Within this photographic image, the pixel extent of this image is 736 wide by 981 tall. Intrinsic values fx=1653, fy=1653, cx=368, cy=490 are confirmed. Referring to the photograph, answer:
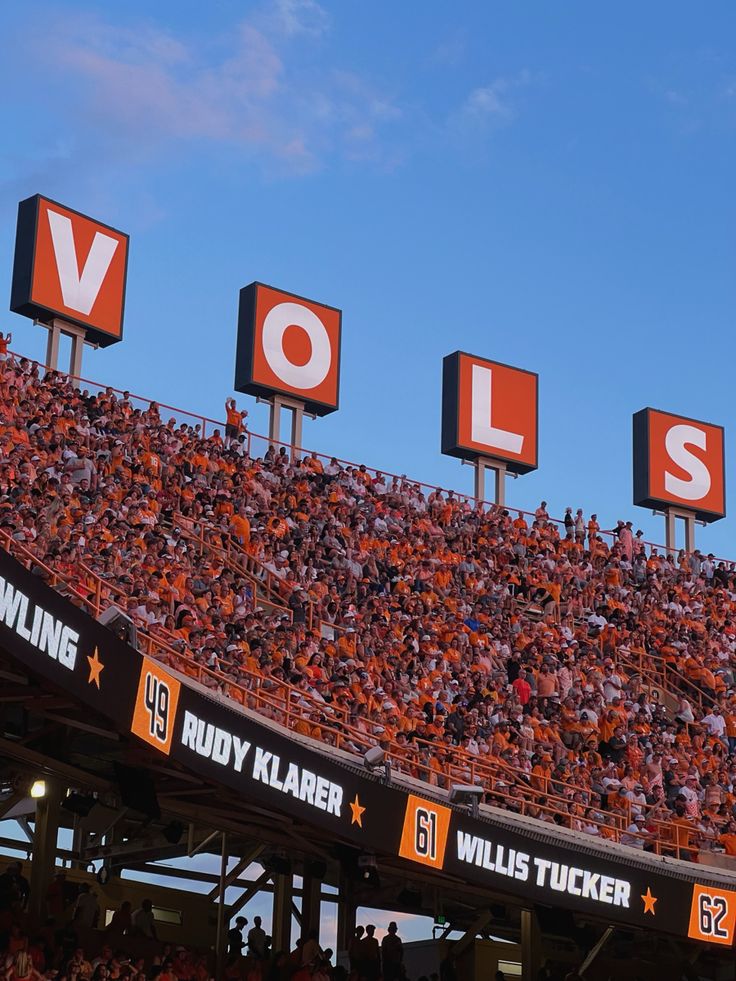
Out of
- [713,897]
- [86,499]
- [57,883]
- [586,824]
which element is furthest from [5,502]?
[713,897]

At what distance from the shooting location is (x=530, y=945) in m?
22.6

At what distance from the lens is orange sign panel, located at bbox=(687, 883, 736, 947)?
73.9 ft

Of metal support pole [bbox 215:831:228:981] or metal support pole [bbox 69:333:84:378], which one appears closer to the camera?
metal support pole [bbox 215:831:228:981]

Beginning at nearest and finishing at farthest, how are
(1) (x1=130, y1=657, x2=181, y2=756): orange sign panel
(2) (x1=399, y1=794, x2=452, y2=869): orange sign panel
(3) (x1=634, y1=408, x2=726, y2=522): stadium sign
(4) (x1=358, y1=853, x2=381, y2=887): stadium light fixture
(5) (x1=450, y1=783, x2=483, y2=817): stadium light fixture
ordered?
(1) (x1=130, y1=657, x2=181, y2=756): orange sign panel
(2) (x1=399, y1=794, x2=452, y2=869): orange sign panel
(4) (x1=358, y1=853, x2=381, y2=887): stadium light fixture
(5) (x1=450, y1=783, x2=483, y2=817): stadium light fixture
(3) (x1=634, y1=408, x2=726, y2=522): stadium sign

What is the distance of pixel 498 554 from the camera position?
106 ft

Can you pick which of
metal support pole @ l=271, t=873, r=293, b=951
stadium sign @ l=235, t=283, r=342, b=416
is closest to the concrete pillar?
stadium sign @ l=235, t=283, r=342, b=416

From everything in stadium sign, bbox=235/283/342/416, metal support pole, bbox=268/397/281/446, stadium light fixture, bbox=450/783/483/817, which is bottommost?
stadium light fixture, bbox=450/783/483/817

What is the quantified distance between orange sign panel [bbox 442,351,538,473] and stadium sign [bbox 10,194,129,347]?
9.23 metres

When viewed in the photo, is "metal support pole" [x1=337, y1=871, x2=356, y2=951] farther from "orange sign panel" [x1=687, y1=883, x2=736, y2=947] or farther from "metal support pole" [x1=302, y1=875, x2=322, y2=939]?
"orange sign panel" [x1=687, y1=883, x2=736, y2=947]

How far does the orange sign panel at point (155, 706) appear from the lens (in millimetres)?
14688

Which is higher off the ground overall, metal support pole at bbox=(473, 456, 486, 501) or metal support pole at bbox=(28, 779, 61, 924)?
metal support pole at bbox=(473, 456, 486, 501)

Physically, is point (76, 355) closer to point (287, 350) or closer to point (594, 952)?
point (287, 350)

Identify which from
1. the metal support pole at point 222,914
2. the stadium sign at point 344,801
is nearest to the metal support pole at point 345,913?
the stadium sign at point 344,801

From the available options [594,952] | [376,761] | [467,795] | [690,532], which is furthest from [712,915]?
[690,532]
